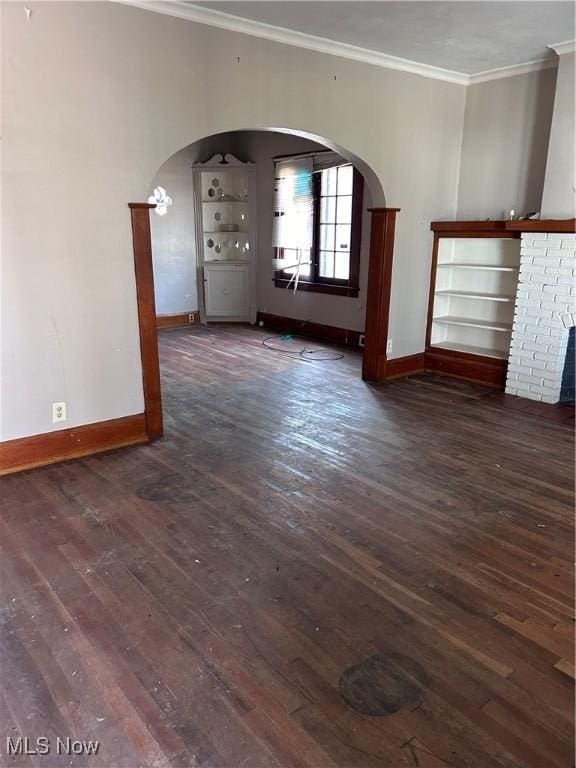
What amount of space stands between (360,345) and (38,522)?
4.61 metres

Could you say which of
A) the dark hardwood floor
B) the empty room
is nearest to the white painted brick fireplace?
the empty room

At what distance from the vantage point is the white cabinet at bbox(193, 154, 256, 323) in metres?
7.86

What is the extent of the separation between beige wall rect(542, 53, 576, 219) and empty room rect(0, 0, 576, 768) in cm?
2

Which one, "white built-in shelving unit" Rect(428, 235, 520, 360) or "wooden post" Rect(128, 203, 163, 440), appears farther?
"white built-in shelving unit" Rect(428, 235, 520, 360)

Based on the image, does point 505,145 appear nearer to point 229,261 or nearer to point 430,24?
point 430,24

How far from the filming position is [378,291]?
5.06 metres

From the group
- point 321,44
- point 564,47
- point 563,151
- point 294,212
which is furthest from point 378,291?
point 294,212

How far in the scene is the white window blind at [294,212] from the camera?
703cm

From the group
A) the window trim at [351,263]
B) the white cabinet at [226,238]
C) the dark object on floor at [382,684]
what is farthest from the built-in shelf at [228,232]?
the dark object on floor at [382,684]

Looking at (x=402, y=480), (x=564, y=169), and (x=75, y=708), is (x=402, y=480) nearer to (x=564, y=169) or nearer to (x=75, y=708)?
(x=75, y=708)

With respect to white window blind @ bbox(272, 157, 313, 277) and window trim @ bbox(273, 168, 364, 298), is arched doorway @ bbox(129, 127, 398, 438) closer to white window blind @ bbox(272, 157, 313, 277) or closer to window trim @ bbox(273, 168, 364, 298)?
window trim @ bbox(273, 168, 364, 298)

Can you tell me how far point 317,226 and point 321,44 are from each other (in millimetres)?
2982

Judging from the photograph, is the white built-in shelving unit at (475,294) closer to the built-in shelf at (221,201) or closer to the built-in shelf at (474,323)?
the built-in shelf at (474,323)

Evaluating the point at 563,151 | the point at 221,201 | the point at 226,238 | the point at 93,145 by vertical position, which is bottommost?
the point at 226,238
